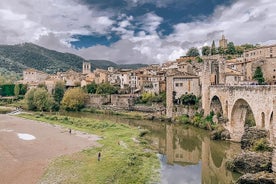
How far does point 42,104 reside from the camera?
216 ft

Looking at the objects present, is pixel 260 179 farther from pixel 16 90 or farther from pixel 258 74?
pixel 16 90

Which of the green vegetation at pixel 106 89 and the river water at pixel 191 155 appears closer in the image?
the river water at pixel 191 155

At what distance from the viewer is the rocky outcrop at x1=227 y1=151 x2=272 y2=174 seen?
20.6 meters

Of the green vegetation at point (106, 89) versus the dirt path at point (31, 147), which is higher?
the green vegetation at point (106, 89)

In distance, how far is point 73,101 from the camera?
69000mm

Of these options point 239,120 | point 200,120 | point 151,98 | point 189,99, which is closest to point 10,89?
point 151,98

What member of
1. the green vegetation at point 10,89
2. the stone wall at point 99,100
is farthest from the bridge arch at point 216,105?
the green vegetation at point 10,89

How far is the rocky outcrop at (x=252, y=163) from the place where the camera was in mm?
20577

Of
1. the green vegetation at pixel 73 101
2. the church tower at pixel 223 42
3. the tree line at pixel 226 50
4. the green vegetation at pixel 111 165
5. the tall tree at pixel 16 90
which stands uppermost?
the church tower at pixel 223 42

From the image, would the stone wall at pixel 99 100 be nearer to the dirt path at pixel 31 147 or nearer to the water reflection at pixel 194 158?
the dirt path at pixel 31 147

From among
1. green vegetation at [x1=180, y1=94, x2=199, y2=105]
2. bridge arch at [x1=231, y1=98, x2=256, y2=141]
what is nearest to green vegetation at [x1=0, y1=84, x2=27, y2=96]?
green vegetation at [x1=180, y1=94, x2=199, y2=105]

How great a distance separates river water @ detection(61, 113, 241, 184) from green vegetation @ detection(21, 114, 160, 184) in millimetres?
1495

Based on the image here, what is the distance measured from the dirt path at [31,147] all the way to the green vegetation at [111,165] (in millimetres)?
1359

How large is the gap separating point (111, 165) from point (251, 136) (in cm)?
1270
